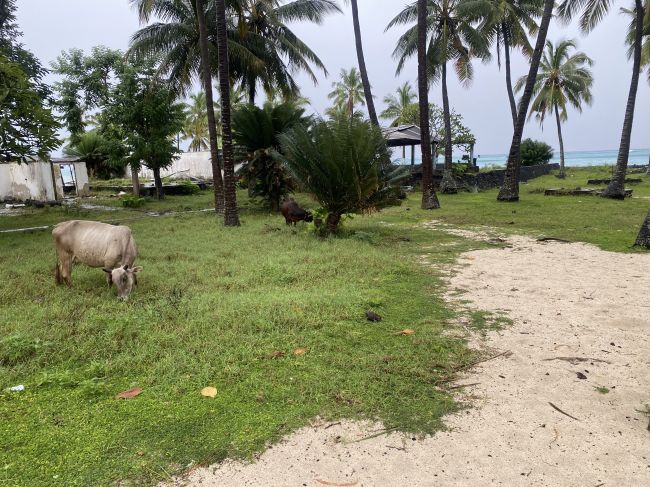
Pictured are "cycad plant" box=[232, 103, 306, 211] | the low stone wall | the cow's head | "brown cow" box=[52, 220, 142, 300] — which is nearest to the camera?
the cow's head

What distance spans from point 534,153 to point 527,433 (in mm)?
35946

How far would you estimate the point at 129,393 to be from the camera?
10.4 ft

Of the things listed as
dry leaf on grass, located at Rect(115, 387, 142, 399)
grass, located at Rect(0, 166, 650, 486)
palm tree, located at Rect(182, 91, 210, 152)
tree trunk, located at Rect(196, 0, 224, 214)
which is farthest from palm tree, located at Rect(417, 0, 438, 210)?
palm tree, located at Rect(182, 91, 210, 152)

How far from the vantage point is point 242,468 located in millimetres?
2453

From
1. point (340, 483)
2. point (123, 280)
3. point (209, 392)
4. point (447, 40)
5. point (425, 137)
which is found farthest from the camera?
point (447, 40)

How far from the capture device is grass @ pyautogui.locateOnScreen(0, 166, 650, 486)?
2656 mm

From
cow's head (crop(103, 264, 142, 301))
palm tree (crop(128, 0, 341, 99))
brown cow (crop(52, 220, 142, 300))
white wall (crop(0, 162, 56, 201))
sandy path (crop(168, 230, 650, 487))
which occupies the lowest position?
sandy path (crop(168, 230, 650, 487))

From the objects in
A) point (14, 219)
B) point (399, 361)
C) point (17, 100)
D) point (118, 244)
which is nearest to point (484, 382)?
point (399, 361)

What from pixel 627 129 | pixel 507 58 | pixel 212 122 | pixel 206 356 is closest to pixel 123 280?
pixel 206 356

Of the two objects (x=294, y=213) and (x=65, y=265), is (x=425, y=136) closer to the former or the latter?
(x=294, y=213)

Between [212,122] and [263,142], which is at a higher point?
[212,122]

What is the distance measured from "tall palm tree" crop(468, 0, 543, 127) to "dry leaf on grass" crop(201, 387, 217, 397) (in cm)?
2044

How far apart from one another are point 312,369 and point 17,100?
378 inches

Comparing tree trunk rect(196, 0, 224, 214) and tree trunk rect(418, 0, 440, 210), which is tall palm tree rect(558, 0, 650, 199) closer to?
tree trunk rect(418, 0, 440, 210)
